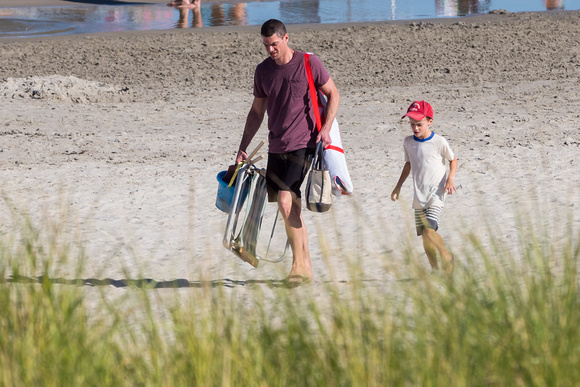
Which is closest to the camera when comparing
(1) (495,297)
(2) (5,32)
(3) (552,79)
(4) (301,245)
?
(1) (495,297)

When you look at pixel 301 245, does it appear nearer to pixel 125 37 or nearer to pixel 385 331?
pixel 385 331

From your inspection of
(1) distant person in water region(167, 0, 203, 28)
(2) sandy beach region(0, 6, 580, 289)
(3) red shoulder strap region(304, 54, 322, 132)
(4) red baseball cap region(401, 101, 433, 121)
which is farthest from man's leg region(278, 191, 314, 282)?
(1) distant person in water region(167, 0, 203, 28)

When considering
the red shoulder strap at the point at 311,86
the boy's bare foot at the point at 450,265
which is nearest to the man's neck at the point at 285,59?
the red shoulder strap at the point at 311,86

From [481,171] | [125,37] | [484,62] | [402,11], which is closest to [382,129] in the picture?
[481,171]

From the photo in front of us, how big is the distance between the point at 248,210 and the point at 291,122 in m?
0.65

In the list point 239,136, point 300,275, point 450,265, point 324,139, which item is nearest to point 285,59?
point 324,139

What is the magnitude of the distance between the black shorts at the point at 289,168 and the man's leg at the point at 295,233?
0.21 feet

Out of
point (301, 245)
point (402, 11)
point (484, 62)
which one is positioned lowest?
point (301, 245)

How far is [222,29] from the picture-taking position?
74.1ft

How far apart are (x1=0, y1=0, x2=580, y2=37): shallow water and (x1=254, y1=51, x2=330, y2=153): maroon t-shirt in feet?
67.1

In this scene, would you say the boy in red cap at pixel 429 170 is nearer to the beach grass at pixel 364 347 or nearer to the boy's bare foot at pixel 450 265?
the boy's bare foot at pixel 450 265

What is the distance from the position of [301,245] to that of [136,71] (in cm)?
1170

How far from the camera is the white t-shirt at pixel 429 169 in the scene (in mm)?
5211

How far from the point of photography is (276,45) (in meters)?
5.19
